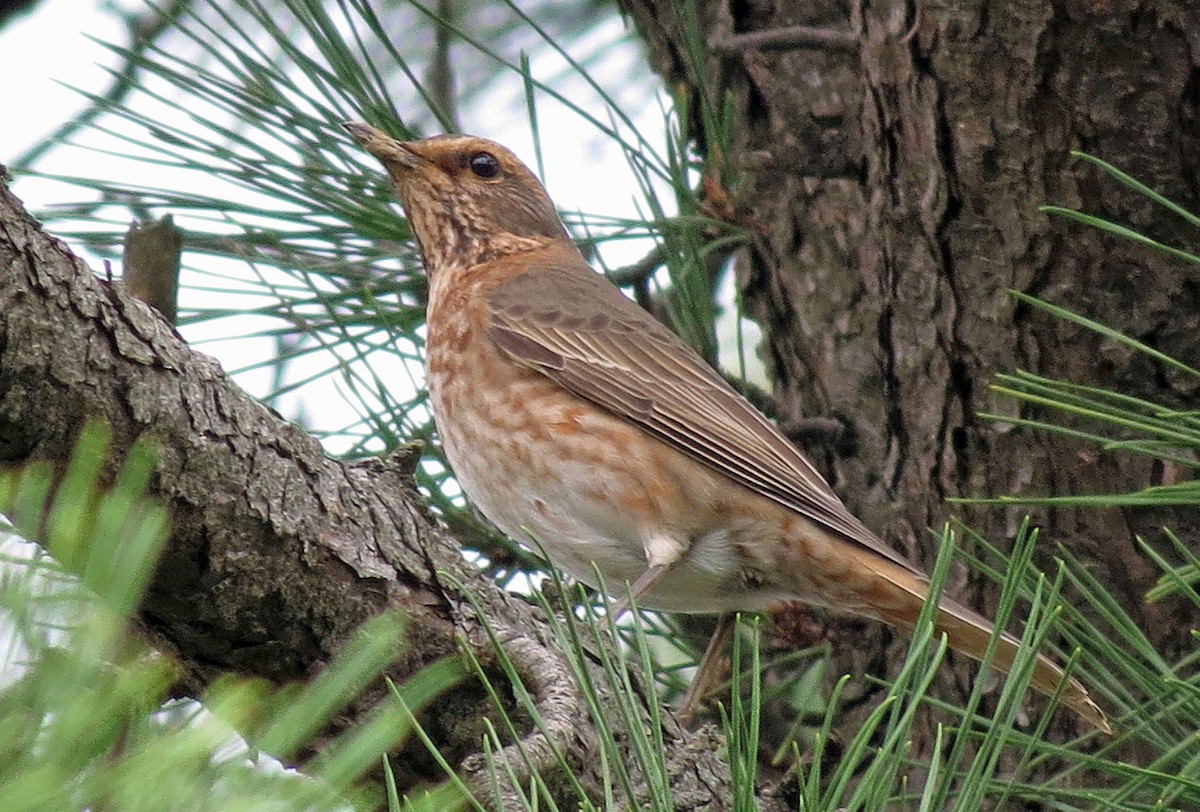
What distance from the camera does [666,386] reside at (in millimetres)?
4734

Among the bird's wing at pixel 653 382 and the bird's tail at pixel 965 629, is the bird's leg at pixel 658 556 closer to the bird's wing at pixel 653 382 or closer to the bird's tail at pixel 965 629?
the bird's wing at pixel 653 382

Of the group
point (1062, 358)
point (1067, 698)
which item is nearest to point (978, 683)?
point (1067, 698)

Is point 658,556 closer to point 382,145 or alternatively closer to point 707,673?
point 707,673

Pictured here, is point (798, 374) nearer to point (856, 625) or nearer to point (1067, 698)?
point (856, 625)

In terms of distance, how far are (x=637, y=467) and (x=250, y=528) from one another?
1.77 meters

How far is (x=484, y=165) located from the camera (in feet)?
18.1

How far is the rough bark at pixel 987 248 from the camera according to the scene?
12.3 ft

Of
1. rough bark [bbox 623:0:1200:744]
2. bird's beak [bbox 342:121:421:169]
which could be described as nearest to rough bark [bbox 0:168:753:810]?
rough bark [bbox 623:0:1200:744]

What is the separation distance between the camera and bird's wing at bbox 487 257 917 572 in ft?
14.4

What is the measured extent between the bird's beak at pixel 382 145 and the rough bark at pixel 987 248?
3.06 ft

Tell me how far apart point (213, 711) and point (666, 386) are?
3.49 metres

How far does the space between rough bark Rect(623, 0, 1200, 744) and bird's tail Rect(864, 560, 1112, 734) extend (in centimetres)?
20

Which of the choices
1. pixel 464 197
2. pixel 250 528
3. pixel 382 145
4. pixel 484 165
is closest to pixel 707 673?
pixel 250 528

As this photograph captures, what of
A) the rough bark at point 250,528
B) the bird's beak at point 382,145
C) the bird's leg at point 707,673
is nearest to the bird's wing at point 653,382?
the bird's leg at point 707,673
